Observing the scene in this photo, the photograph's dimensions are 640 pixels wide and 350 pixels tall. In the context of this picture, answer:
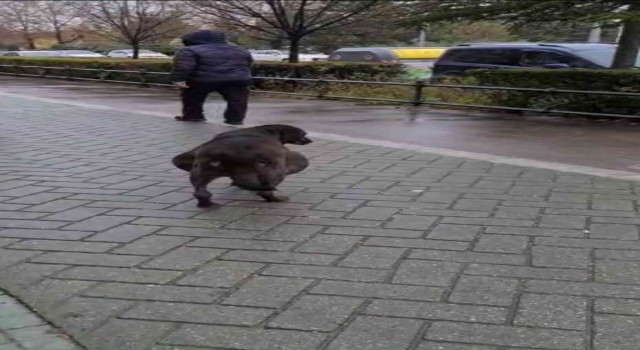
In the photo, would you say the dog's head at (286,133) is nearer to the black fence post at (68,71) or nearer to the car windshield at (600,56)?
the car windshield at (600,56)

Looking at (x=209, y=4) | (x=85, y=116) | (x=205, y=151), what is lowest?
(x=85, y=116)

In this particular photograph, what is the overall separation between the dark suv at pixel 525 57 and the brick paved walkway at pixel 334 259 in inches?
333

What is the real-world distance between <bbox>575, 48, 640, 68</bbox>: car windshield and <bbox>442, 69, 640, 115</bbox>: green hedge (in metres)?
2.41

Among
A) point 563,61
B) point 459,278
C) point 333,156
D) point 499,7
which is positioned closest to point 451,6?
Answer: point 499,7

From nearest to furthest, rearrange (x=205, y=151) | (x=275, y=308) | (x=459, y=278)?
(x=275, y=308) → (x=459, y=278) → (x=205, y=151)

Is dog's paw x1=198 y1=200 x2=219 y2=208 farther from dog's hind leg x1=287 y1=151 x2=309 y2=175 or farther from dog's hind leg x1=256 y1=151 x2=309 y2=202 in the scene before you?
dog's hind leg x1=287 y1=151 x2=309 y2=175

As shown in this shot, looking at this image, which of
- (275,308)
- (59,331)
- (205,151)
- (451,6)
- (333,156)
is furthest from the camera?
(451,6)

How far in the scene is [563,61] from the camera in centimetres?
1473

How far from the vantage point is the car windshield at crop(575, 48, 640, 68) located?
14.6 m

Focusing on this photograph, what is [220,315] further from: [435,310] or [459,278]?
[459,278]

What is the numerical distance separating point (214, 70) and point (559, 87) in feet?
19.7

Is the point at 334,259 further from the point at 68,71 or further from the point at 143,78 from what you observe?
the point at 68,71

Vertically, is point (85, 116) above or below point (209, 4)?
below

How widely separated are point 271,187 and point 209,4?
16226 millimetres
